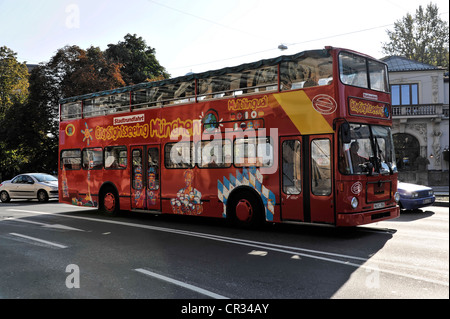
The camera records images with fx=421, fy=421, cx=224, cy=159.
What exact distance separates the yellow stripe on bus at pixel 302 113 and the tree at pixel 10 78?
34.9m

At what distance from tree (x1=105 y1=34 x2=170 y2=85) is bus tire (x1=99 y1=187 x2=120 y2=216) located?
81.3 feet

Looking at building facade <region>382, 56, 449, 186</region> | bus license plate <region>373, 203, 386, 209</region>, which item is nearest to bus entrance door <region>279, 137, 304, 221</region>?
bus license plate <region>373, 203, 386, 209</region>

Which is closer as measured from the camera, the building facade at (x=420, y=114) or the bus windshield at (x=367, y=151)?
the bus windshield at (x=367, y=151)

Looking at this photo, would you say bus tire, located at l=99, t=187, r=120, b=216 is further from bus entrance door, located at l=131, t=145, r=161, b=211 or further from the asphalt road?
the asphalt road

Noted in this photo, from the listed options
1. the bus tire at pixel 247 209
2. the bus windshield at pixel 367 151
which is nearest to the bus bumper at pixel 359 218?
the bus windshield at pixel 367 151

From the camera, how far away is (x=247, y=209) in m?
9.64

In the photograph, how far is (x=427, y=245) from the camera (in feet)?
25.1

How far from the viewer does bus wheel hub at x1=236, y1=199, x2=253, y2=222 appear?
31.6 feet

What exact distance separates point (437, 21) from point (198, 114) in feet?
150

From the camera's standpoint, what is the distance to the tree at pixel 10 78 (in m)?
38.6

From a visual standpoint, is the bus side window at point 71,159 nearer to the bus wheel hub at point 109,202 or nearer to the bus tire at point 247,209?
the bus wheel hub at point 109,202

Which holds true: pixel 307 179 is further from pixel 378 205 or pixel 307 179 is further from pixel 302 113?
pixel 378 205
